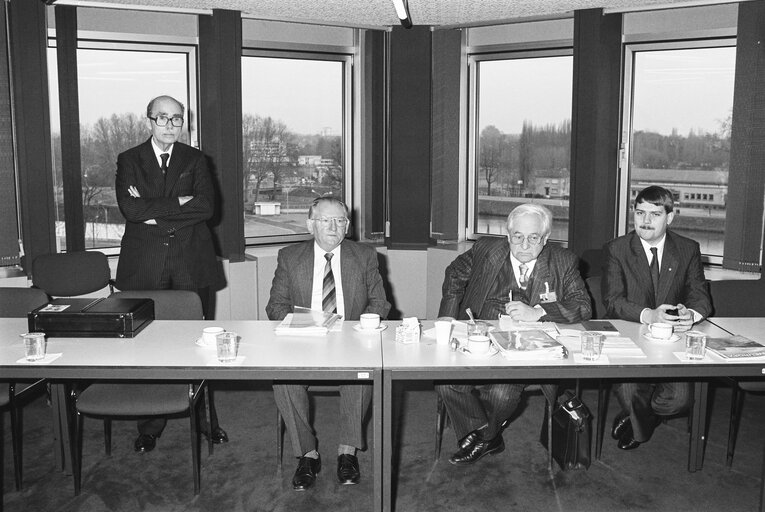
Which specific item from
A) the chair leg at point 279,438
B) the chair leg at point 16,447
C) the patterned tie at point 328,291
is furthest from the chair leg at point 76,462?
the patterned tie at point 328,291

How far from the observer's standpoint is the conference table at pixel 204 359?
3010mm

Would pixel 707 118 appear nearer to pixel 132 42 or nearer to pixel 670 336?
pixel 670 336

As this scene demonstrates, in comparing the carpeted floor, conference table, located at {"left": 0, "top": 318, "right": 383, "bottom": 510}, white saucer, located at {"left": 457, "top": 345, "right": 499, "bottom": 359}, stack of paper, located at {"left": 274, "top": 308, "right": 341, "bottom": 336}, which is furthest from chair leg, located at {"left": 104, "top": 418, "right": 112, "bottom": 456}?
white saucer, located at {"left": 457, "top": 345, "right": 499, "bottom": 359}

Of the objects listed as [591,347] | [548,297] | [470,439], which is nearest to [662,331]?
[591,347]

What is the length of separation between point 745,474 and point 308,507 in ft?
7.29

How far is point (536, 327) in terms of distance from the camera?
143 inches

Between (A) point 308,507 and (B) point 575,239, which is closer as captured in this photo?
(A) point 308,507

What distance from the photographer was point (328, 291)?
13.2 ft

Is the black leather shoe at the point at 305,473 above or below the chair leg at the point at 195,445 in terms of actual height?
below

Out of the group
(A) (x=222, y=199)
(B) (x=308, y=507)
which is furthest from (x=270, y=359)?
(A) (x=222, y=199)

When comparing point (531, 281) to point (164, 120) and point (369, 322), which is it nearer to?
point (369, 322)

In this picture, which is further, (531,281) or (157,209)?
(157,209)

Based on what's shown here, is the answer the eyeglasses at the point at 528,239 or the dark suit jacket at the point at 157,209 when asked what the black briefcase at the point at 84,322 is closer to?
the dark suit jacket at the point at 157,209

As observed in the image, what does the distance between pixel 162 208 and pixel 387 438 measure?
207 centimetres
